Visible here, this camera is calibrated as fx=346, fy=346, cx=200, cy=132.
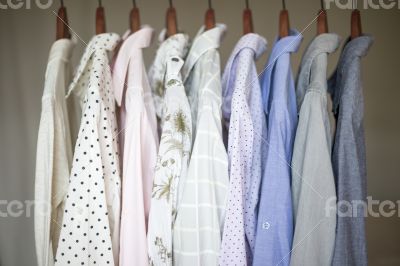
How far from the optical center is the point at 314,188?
23.2 inches

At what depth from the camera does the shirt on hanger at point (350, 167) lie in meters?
0.58

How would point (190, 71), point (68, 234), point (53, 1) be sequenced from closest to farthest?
point (68, 234) < point (190, 71) < point (53, 1)

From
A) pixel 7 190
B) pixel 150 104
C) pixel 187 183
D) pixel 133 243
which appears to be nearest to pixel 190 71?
pixel 150 104

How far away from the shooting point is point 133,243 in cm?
60

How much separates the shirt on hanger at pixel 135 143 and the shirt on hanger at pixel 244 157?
15 cm

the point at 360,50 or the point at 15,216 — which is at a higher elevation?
the point at 360,50

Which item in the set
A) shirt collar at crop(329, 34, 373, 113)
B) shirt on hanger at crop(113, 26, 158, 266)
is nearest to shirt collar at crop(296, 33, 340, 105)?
shirt collar at crop(329, 34, 373, 113)

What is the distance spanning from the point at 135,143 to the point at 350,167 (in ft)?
1.23

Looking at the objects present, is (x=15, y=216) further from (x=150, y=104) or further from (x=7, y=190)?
(x=150, y=104)

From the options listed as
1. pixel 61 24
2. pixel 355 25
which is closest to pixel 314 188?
pixel 355 25

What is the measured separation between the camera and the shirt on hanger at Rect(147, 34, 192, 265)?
0.59 meters

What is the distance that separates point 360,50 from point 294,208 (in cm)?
32

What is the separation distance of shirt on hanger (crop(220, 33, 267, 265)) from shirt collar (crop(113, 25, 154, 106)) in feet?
0.62

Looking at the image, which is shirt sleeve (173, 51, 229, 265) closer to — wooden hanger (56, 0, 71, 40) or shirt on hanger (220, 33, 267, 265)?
shirt on hanger (220, 33, 267, 265)
